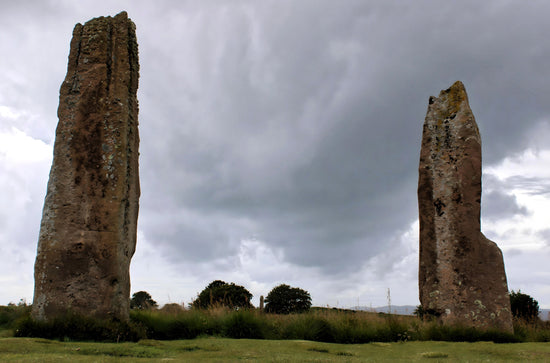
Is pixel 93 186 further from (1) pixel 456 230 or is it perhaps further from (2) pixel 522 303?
(2) pixel 522 303

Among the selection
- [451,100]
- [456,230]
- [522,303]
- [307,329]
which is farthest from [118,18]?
[522,303]

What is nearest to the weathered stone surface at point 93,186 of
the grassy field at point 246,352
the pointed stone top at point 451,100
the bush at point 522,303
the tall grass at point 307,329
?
the tall grass at point 307,329

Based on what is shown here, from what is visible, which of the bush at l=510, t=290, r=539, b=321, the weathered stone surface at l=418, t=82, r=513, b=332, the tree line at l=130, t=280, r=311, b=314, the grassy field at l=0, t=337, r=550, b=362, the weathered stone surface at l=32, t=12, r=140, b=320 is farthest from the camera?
the tree line at l=130, t=280, r=311, b=314

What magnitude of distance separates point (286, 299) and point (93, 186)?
16.7 meters

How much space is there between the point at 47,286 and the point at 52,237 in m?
0.80

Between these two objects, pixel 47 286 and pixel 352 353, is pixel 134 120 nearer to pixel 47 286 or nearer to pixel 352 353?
A: pixel 47 286

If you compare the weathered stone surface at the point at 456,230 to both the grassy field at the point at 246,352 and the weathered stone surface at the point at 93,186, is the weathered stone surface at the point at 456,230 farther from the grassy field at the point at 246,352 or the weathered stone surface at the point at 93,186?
the weathered stone surface at the point at 93,186

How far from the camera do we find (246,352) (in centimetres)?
586

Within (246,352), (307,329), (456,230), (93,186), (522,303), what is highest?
(93,186)

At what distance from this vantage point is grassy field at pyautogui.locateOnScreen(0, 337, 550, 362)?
5.12m

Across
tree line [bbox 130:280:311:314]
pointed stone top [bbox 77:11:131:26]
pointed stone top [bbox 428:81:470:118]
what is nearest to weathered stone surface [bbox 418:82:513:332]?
pointed stone top [bbox 428:81:470:118]

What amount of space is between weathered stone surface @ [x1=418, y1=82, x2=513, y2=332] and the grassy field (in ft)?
6.93

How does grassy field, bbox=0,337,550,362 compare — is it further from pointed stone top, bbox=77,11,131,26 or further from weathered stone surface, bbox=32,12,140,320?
pointed stone top, bbox=77,11,131,26

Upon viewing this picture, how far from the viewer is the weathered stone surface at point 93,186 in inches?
301
